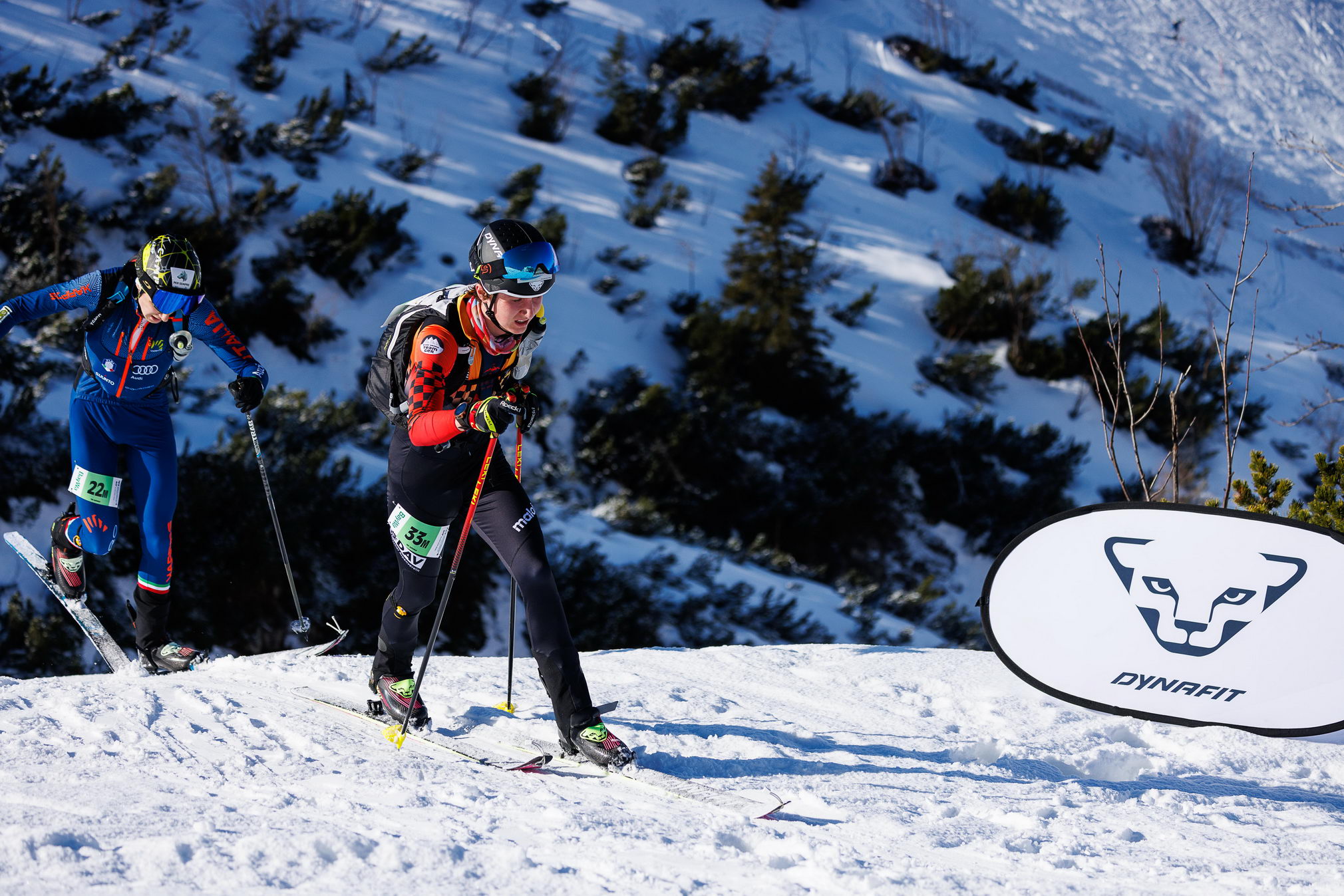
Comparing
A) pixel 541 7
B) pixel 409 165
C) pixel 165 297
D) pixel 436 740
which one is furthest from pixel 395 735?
pixel 541 7

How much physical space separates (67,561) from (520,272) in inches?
129

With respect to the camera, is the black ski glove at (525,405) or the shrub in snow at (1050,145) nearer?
the black ski glove at (525,405)

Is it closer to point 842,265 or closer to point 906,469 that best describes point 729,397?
point 906,469

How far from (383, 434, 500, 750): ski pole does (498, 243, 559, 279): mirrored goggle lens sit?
0.57 metres

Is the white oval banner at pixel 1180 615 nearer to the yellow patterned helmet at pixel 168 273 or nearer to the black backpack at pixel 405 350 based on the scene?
the black backpack at pixel 405 350

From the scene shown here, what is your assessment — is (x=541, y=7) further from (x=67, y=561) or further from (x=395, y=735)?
(x=395, y=735)

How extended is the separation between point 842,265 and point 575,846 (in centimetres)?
1808

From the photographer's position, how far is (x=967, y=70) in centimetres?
2650

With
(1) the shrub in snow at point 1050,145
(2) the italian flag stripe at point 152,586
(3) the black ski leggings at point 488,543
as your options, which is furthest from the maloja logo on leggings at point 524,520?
(1) the shrub in snow at point 1050,145

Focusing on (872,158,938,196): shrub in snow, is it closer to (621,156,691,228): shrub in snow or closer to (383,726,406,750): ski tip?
(621,156,691,228): shrub in snow

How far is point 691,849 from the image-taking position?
8.96 feet

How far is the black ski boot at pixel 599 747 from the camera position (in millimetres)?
3357

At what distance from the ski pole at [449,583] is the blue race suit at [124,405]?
6.16 feet

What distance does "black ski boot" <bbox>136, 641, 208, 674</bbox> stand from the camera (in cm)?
472
